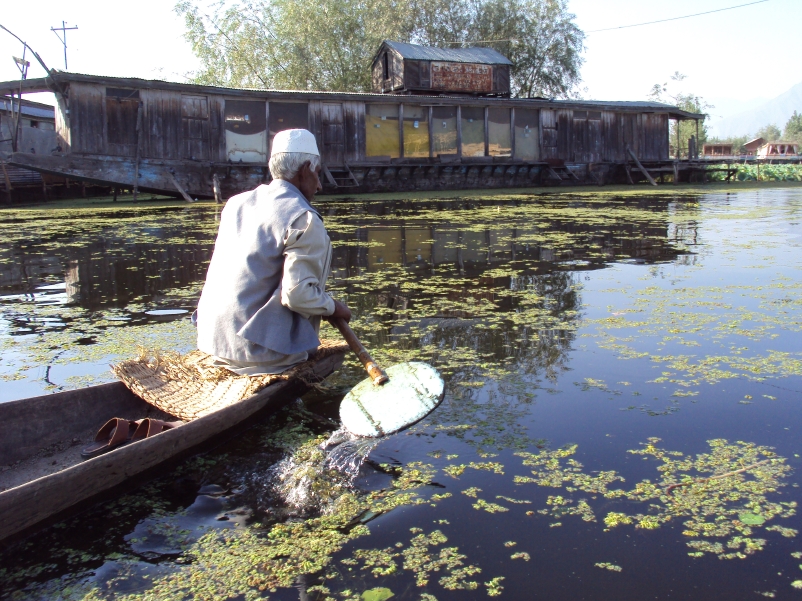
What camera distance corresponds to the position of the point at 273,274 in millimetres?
3031

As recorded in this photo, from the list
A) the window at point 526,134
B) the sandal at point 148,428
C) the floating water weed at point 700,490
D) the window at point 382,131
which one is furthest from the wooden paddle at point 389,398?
the window at point 526,134

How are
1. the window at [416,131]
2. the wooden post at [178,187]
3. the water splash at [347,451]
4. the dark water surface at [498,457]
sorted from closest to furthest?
1. the dark water surface at [498,457]
2. the water splash at [347,451]
3. the wooden post at [178,187]
4. the window at [416,131]

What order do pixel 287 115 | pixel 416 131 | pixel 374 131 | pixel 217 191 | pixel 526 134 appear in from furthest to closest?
pixel 526 134 < pixel 416 131 < pixel 374 131 < pixel 287 115 < pixel 217 191

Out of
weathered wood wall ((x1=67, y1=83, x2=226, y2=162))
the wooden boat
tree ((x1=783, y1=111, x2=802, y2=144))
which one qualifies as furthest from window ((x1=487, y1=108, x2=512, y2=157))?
tree ((x1=783, y1=111, x2=802, y2=144))

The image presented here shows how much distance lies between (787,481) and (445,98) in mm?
20969

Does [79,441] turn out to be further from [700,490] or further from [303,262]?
[700,490]

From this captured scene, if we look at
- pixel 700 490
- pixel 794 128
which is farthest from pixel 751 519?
pixel 794 128

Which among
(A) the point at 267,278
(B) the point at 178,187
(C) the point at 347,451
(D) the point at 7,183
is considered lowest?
(C) the point at 347,451

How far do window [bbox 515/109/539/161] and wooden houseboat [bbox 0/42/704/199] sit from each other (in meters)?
0.04

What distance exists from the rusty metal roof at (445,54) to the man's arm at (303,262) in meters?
21.7

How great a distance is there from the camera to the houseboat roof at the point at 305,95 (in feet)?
55.2

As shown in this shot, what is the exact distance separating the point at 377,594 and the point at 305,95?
19600 millimetres

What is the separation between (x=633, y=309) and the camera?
4984 mm

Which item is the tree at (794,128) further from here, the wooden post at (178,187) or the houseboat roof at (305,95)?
the wooden post at (178,187)
